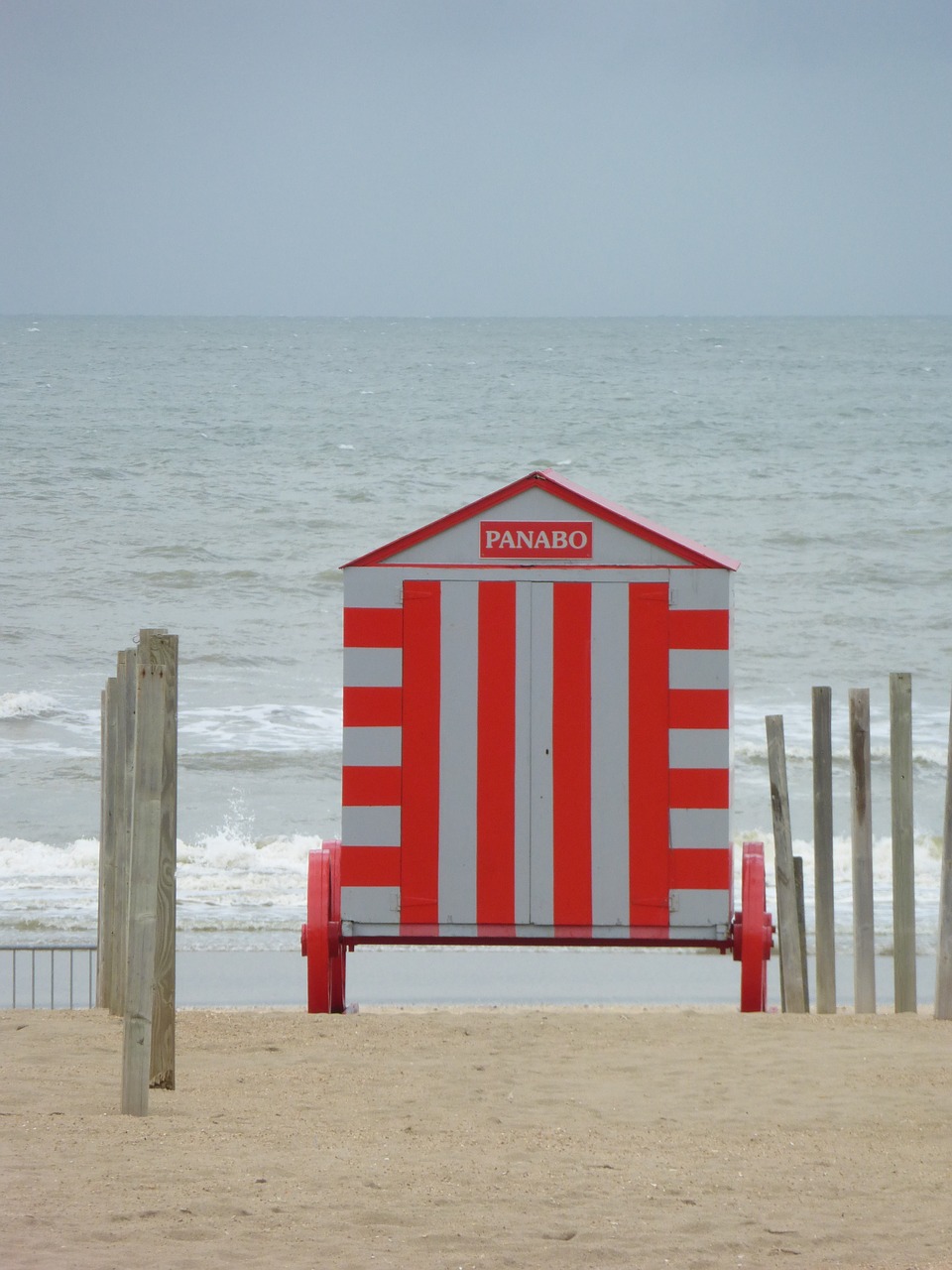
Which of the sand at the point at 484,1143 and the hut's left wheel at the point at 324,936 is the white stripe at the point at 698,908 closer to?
the sand at the point at 484,1143

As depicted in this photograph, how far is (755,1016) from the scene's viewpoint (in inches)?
287

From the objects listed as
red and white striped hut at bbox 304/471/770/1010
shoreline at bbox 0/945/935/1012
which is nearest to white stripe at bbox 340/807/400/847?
red and white striped hut at bbox 304/471/770/1010

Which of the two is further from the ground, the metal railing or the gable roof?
the gable roof

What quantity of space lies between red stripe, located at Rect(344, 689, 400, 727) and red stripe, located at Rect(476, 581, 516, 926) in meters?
0.36

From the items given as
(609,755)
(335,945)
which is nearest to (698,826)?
(609,755)

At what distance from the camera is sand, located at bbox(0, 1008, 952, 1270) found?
4070mm

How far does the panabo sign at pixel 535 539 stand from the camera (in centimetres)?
689

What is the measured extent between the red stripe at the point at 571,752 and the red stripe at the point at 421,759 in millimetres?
508

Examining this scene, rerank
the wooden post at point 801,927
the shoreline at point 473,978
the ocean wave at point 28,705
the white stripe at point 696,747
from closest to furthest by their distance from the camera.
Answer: the white stripe at point 696,747 < the wooden post at point 801,927 < the shoreline at point 473,978 < the ocean wave at point 28,705

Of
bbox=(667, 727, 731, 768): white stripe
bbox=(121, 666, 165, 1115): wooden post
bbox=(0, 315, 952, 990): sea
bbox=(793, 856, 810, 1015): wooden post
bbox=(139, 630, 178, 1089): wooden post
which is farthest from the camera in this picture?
bbox=(0, 315, 952, 990): sea

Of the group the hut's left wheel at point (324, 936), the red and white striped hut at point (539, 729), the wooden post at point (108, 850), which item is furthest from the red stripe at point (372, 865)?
the wooden post at point (108, 850)

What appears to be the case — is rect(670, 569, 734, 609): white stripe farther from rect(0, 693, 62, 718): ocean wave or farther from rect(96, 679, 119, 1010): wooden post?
rect(0, 693, 62, 718): ocean wave

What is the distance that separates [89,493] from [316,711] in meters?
16.4

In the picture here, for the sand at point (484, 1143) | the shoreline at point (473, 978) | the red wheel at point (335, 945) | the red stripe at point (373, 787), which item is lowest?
the shoreline at point (473, 978)
